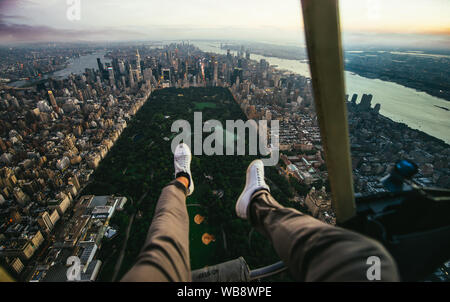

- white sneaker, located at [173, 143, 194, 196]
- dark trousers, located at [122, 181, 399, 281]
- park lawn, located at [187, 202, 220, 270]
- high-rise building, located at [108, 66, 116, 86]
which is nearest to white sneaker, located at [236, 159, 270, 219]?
dark trousers, located at [122, 181, 399, 281]

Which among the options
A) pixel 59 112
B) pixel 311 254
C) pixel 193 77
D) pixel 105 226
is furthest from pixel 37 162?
pixel 193 77

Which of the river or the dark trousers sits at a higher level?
the dark trousers

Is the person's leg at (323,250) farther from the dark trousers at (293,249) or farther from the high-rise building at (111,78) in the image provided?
the high-rise building at (111,78)

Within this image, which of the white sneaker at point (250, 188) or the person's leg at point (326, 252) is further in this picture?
the white sneaker at point (250, 188)

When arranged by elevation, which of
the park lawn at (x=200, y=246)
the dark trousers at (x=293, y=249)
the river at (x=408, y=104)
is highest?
the dark trousers at (x=293, y=249)

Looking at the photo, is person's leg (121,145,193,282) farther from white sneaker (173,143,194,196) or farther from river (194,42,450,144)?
river (194,42,450,144)

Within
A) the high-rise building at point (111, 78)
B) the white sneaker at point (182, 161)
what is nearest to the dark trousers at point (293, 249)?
the white sneaker at point (182, 161)

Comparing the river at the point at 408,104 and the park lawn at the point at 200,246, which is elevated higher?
the river at the point at 408,104

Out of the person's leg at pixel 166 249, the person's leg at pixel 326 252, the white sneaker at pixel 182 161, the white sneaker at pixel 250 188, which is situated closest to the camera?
the person's leg at pixel 326 252
